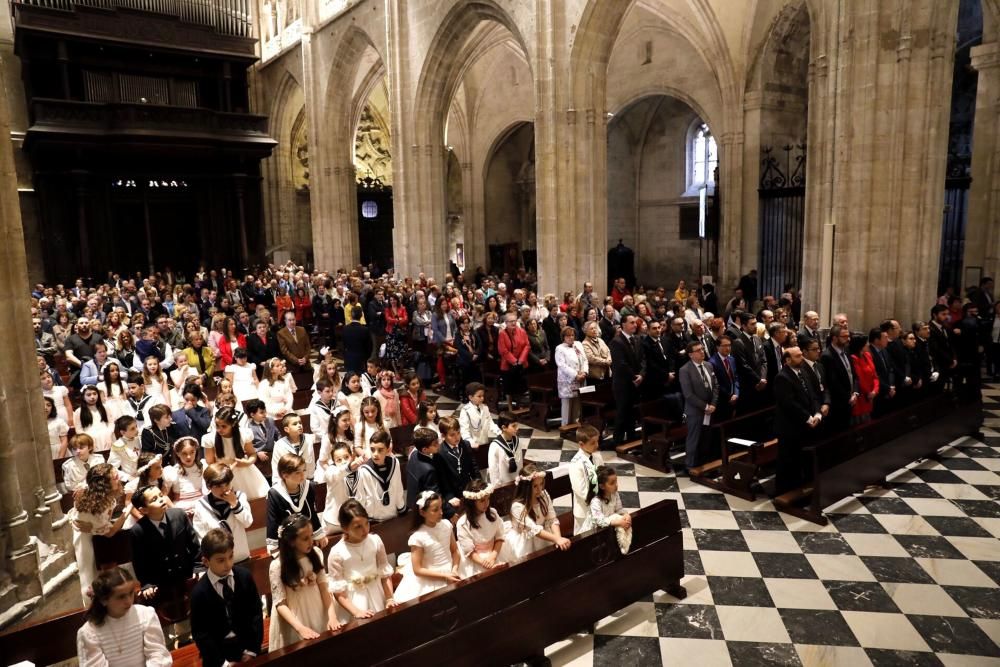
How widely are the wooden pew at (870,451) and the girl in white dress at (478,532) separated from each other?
3.32 m

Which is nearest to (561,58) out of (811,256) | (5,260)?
(811,256)

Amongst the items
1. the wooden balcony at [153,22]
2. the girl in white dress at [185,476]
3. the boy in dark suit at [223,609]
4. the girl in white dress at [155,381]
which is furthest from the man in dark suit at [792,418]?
the wooden balcony at [153,22]

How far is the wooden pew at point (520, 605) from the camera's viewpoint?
12.3 ft

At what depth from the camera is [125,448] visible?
6.41m

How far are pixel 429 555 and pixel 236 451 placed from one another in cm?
254

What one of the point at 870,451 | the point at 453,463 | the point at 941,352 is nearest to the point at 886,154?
the point at 941,352

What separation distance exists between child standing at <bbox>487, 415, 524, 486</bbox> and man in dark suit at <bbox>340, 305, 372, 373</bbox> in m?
4.98

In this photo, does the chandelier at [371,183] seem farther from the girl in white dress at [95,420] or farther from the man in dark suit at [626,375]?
the girl in white dress at [95,420]

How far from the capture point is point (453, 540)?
462 centimetres

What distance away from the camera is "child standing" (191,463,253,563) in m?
4.73

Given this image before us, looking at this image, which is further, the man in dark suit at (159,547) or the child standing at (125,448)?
the child standing at (125,448)

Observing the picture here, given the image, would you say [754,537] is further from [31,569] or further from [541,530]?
[31,569]

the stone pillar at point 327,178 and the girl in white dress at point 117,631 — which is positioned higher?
the stone pillar at point 327,178

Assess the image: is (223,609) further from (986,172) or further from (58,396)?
(986,172)
